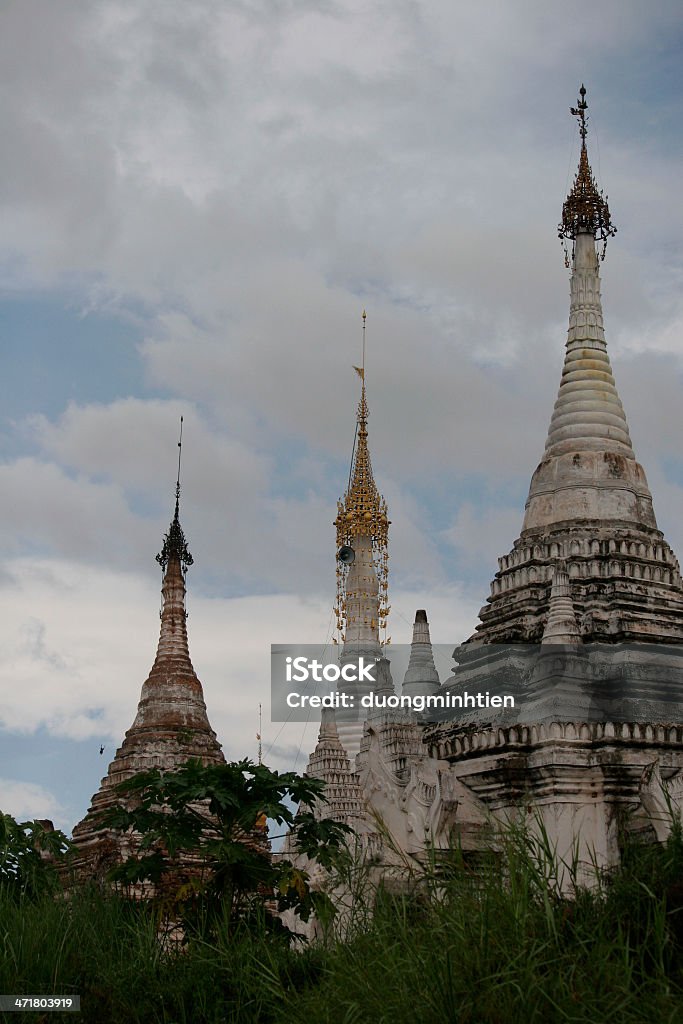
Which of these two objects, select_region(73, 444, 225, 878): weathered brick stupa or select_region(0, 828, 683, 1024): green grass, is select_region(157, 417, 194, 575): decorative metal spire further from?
select_region(0, 828, 683, 1024): green grass

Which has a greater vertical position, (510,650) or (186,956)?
(510,650)

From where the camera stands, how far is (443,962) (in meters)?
11.0

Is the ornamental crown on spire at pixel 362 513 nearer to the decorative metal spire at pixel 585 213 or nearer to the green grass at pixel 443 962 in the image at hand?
the decorative metal spire at pixel 585 213

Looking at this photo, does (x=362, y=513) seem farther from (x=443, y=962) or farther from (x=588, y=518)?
(x=443, y=962)

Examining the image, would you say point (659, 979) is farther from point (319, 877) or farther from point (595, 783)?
point (319, 877)

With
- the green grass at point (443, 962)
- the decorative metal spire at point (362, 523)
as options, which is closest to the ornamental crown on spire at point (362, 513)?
the decorative metal spire at point (362, 523)

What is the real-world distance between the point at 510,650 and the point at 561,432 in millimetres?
6393

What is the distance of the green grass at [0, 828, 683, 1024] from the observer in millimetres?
10375

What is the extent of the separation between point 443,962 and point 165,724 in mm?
28268

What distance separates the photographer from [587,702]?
25484 millimetres

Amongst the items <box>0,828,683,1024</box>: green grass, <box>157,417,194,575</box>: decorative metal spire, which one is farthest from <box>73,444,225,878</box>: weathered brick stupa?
<box>0,828,683,1024</box>: green grass

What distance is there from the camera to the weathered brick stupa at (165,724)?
36.5m

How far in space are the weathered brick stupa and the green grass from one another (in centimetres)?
2078

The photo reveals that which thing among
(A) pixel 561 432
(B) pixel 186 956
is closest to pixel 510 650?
(A) pixel 561 432
